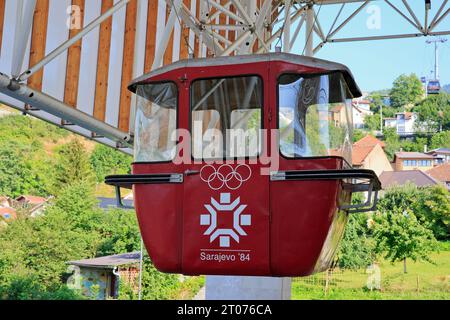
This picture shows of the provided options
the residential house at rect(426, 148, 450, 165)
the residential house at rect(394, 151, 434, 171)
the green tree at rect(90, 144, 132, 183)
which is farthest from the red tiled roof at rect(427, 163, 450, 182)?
the green tree at rect(90, 144, 132, 183)

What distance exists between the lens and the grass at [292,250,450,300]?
36.2 meters

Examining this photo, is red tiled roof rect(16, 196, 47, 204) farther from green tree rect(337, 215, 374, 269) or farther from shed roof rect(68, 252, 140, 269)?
green tree rect(337, 215, 374, 269)

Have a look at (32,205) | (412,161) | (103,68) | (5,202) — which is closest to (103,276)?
(32,205)

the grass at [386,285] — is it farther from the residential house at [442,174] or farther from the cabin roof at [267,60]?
the cabin roof at [267,60]

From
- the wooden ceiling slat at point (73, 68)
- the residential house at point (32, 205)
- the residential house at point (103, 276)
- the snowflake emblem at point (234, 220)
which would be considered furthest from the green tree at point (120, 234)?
the snowflake emblem at point (234, 220)

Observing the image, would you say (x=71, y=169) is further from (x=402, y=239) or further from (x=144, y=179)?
(x=144, y=179)

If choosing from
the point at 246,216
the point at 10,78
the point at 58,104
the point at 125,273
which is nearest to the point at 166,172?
the point at 246,216

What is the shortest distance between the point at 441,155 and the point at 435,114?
613 inches

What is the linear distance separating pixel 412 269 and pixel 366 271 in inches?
138

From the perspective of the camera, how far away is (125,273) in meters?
32.5

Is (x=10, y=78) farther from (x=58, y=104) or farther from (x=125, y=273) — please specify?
(x=125, y=273)

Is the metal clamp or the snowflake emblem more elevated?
the metal clamp

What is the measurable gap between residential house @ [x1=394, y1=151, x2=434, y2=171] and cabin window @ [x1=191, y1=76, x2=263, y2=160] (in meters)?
62.4

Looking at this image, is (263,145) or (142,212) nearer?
(263,145)
